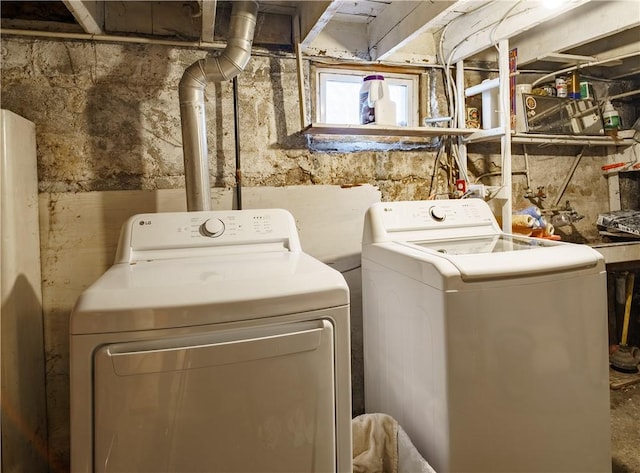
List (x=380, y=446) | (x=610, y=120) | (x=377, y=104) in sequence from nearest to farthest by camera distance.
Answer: (x=380, y=446), (x=377, y=104), (x=610, y=120)

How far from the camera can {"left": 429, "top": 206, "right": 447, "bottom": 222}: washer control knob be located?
1.72 metres

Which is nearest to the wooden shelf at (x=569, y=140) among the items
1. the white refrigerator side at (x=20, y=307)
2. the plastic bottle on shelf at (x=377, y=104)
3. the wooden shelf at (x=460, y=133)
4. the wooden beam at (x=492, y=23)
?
the wooden shelf at (x=460, y=133)

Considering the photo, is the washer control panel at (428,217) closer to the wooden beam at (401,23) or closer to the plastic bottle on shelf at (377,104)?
the plastic bottle on shelf at (377,104)

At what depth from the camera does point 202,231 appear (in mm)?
1471

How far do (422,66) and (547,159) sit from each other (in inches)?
39.7

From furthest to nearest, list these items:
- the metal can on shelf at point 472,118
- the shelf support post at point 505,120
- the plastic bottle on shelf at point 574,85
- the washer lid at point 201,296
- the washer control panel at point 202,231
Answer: the plastic bottle on shelf at point 574,85 → the metal can on shelf at point 472,118 → the shelf support post at point 505,120 → the washer control panel at point 202,231 → the washer lid at point 201,296

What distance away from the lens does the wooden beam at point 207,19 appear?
1.47m

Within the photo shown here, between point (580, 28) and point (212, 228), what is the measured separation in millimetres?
1995

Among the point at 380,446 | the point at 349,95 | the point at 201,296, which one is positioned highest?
the point at 349,95

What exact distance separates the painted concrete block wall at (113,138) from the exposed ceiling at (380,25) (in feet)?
0.31

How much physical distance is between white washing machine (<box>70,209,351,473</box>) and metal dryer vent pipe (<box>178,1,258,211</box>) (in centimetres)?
62

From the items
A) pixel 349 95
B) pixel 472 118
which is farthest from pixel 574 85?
pixel 349 95

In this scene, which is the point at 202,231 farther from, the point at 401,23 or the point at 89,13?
the point at 401,23

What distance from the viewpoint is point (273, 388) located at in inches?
37.7
